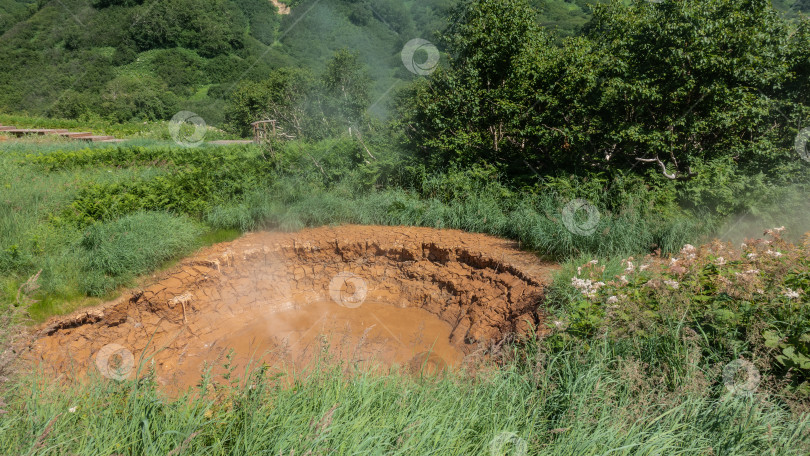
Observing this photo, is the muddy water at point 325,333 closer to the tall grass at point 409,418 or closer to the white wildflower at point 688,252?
the tall grass at point 409,418

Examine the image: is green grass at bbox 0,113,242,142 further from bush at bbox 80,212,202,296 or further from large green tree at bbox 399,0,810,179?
large green tree at bbox 399,0,810,179

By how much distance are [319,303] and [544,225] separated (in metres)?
3.45

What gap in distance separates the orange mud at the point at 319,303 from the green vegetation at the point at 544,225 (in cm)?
34

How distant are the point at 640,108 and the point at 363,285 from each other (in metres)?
4.75

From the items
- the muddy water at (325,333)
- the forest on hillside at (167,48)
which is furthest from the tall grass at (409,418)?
the forest on hillside at (167,48)

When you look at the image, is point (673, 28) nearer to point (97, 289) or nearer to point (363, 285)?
point (363, 285)

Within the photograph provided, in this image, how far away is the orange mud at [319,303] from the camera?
452cm

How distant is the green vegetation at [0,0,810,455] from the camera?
1.97 meters

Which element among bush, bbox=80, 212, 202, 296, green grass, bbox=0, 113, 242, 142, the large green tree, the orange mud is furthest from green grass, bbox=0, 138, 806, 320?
green grass, bbox=0, 113, 242, 142

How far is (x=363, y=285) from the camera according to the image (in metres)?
6.38

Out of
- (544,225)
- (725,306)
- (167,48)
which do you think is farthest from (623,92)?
(167,48)

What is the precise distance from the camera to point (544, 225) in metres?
5.52

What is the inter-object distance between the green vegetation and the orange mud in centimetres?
34

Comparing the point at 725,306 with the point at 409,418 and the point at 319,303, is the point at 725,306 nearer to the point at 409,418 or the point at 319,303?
the point at 409,418
